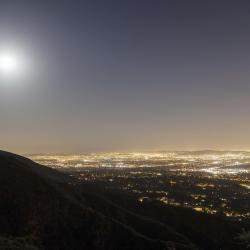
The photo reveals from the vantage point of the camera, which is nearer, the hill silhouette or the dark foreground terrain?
the dark foreground terrain

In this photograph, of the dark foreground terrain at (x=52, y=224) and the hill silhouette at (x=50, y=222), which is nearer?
the dark foreground terrain at (x=52, y=224)

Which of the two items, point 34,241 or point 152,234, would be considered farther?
point 152,234

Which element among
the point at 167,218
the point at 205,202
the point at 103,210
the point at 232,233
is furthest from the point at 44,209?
the point at 205,202

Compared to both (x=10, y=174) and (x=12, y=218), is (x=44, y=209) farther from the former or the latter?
(x=10, y=174)

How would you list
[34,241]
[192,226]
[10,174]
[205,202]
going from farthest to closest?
[205,202] → [192,226] → [10,174] → [34,241]

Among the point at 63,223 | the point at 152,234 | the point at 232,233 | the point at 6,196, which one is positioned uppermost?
the point at 6,196

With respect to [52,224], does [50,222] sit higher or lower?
higher

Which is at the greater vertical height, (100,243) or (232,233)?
(100,243)

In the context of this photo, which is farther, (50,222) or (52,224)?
(50,222)

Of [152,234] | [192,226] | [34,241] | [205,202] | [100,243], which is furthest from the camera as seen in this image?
[205,202]
